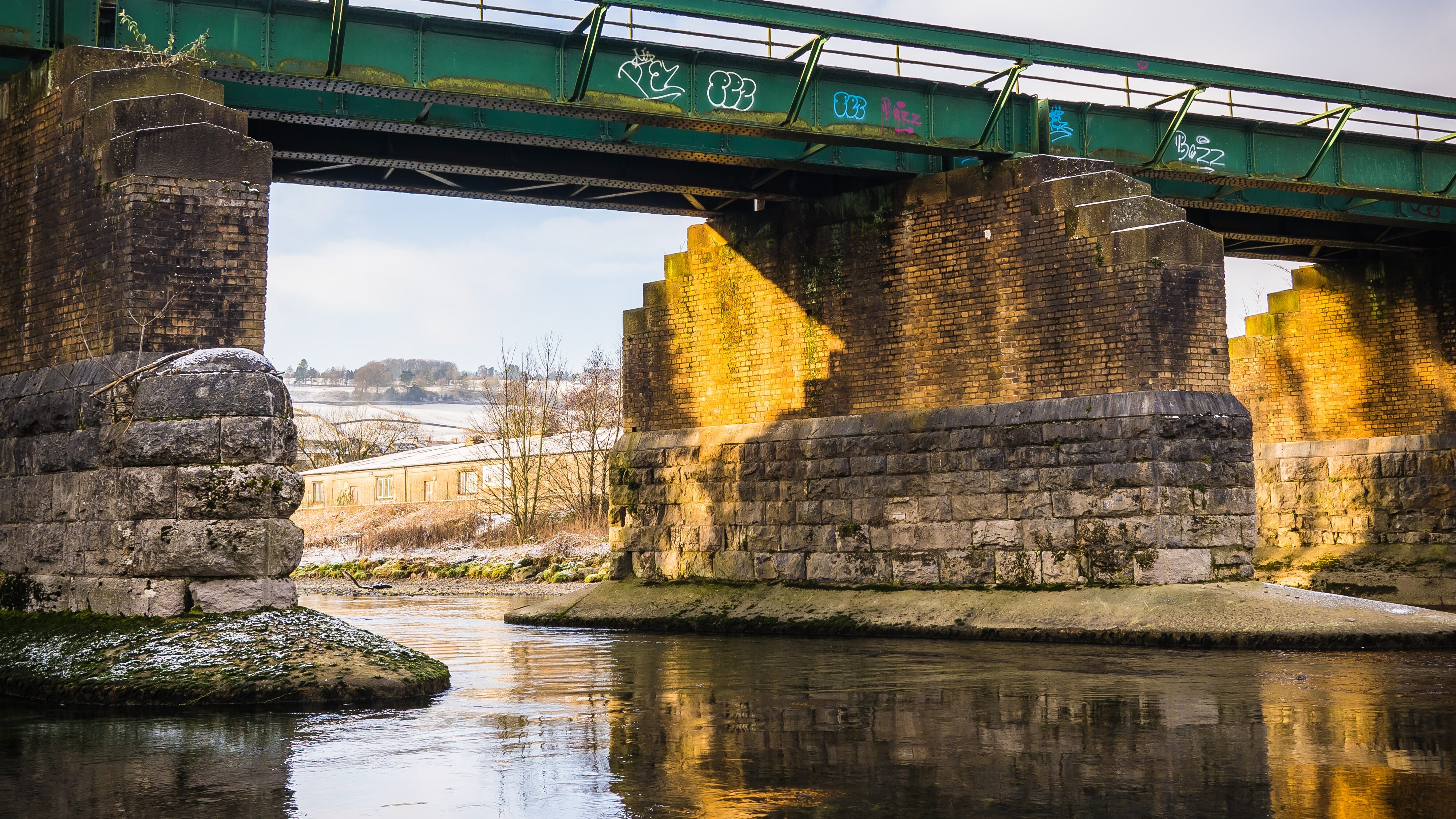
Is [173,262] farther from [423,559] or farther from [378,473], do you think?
[378,473]

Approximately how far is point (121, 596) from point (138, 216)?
3463 mm

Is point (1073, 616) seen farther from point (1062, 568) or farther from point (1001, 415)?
point (1001, 415)

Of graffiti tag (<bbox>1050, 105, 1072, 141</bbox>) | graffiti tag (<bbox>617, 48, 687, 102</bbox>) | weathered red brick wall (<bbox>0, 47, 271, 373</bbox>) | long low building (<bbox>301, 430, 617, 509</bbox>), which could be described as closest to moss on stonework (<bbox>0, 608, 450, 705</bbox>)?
weathered red brick wall (<bbox>0, 47, 271, 373</bbox>)

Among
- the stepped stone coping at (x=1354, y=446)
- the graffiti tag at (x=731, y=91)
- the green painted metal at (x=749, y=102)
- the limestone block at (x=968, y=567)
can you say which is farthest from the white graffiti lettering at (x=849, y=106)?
the stepped stone coping at (x=1354, y=446)

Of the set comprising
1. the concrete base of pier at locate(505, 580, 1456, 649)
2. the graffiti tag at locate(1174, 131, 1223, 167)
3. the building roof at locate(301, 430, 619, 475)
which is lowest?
the concrete base of pier at locate(505, 580, 1456, 649)

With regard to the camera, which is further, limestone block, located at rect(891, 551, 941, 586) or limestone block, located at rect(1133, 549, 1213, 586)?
limestone block, located at rect(891, 551, 941, 586)

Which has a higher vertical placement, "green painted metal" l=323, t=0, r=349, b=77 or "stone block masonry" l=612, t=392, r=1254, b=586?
"green painted metal" l=323, t=0, r=349, b=77

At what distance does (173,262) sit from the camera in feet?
41.6

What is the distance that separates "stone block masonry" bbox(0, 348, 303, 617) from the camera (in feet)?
38.6

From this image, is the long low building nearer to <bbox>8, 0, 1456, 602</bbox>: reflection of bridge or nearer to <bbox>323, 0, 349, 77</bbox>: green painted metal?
<bbox>8, 0, 1456, 602</bbox>: reflection of bridge

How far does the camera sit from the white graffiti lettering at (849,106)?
18656mm

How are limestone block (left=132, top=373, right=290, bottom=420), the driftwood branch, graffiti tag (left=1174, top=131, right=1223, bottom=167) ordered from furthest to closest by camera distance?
graffiti tag (left=1174, top=131, right=1223, bottom=167) → the driftwood branch → limestone block (left=132, top=373, right=290, bottom=420)

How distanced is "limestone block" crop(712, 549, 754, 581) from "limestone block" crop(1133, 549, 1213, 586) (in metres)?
6.38

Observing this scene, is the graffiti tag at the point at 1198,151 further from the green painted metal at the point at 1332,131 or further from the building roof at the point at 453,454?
the building roof at the point at 453,454
